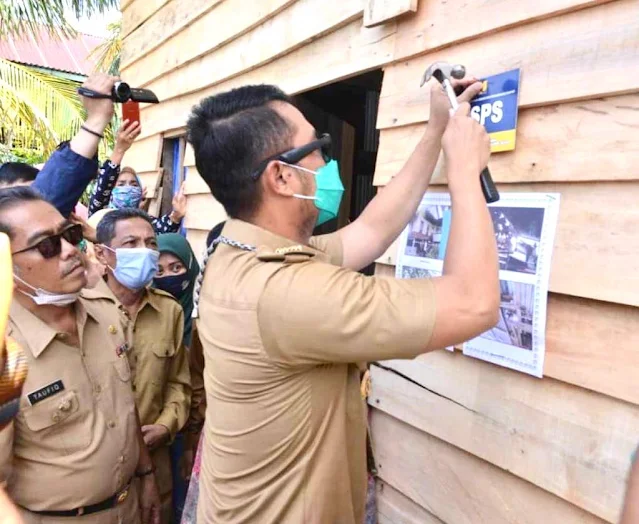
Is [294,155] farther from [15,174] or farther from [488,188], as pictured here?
[15,174]

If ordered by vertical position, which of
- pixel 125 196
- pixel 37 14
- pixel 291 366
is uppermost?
pixel 37 14

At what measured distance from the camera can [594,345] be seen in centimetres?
148

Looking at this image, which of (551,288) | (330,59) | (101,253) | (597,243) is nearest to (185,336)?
(101,253)

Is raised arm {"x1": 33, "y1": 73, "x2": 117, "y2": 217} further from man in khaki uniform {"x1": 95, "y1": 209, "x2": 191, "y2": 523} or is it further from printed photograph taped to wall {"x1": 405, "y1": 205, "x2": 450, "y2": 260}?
printed photograph taped to wall {"x1": 405, "y1": 205, "x2": 450, "y2": 260}

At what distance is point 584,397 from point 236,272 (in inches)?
39.2

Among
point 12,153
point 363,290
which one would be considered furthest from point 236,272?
point 12,153

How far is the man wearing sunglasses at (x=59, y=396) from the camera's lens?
5.84 ft

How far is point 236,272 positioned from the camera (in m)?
1.37

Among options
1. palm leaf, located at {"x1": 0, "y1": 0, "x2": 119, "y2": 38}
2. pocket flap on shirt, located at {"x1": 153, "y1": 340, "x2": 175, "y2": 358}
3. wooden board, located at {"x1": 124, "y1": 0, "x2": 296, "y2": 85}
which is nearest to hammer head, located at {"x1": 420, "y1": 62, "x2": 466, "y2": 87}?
wooden board, located at {"x1": 124, "y1": 0, "x2": 296, "y2": 85}

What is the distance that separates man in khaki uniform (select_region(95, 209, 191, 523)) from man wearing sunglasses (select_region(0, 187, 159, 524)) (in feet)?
1.31

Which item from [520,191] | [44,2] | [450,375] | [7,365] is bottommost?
[450,375]

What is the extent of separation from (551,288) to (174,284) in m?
2.21

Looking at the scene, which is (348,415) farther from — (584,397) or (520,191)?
(520,191)

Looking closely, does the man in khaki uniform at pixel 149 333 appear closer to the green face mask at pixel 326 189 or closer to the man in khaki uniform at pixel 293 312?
the man in khaki uniform at pixel 293 312
